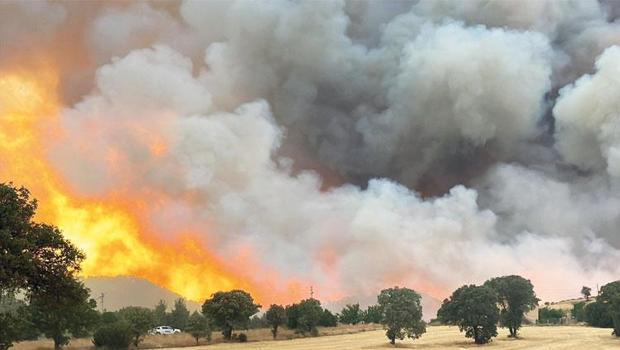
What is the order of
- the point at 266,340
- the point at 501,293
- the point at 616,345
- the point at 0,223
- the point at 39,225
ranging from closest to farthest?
the point at 0,223, the point at 39,225, the point at 616,345, the point at 501,293, the point at 266,340

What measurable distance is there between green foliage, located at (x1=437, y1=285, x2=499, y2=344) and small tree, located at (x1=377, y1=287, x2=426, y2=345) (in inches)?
260

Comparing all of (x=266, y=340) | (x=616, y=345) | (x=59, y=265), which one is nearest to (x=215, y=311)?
(x=266, y=340)

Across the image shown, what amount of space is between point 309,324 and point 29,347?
201ft

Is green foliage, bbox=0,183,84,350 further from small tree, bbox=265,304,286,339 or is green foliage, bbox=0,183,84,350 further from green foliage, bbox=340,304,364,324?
green foliage, bbox=340,304,364,324

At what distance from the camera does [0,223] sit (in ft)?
121

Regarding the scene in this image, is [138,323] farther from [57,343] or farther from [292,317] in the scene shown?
[292,317]

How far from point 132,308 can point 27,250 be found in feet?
270

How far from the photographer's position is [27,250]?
36812mm

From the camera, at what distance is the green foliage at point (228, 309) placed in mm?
119438

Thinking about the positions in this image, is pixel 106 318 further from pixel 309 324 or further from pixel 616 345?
pixel 616 345

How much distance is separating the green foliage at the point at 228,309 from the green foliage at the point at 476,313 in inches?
1693

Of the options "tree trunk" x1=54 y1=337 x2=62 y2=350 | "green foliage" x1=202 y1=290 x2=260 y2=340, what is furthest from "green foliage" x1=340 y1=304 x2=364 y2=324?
"tree trunk" x1=54 y1=337 x2=62 y2=350

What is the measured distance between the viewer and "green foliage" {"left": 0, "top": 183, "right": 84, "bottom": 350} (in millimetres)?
36062

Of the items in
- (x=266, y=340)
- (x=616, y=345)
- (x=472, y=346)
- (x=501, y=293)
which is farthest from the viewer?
(x=266, y=340)
